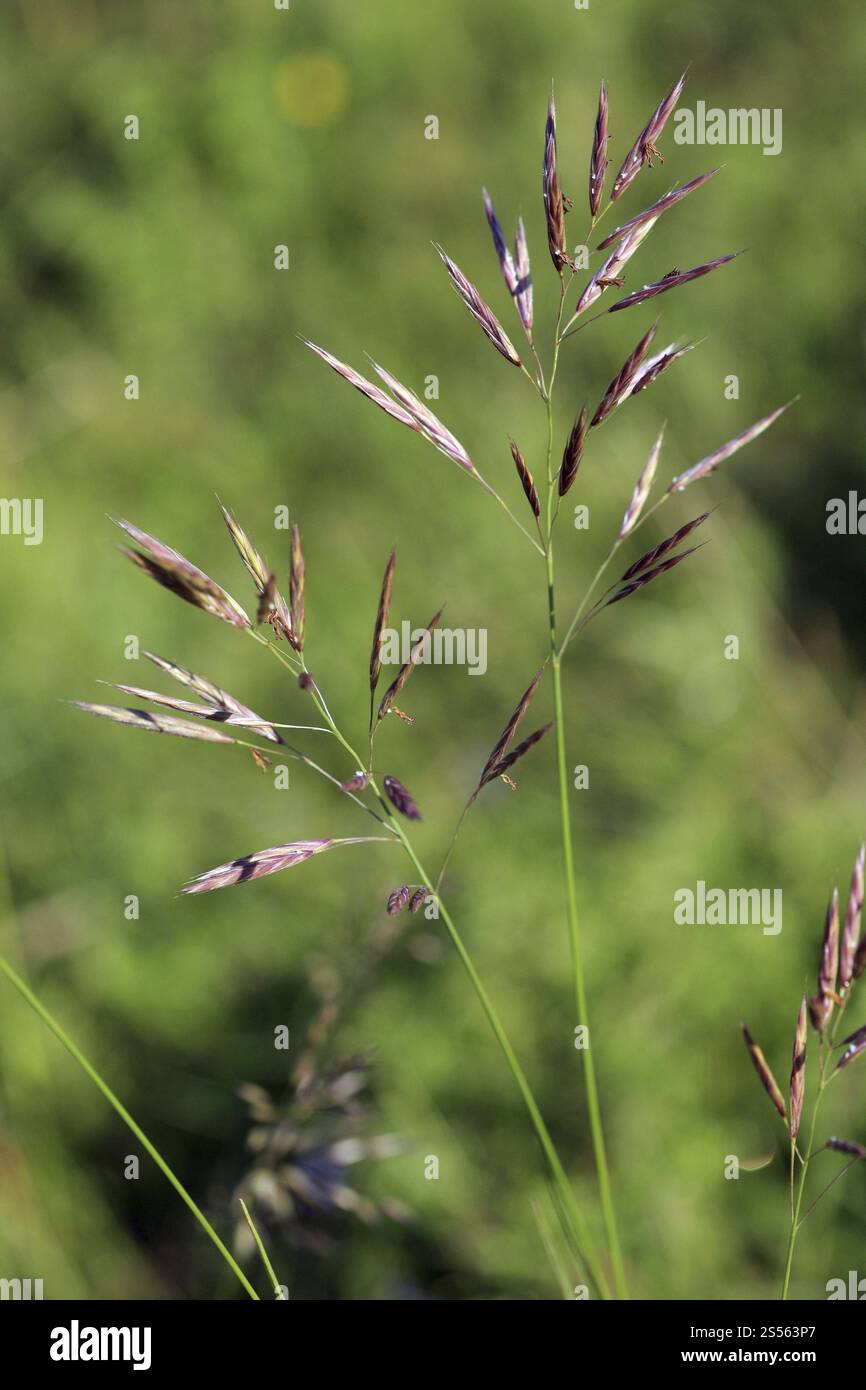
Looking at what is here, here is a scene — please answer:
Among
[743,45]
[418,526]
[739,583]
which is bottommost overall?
[739,583]

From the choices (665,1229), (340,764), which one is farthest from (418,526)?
(665,1229)

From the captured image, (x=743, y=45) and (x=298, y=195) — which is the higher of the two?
(x=743, y=45)

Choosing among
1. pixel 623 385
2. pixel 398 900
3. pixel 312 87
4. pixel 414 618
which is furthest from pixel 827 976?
pixel 312 87

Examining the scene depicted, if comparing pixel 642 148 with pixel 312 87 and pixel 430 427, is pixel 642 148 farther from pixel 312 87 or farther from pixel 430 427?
pixel 312 87
